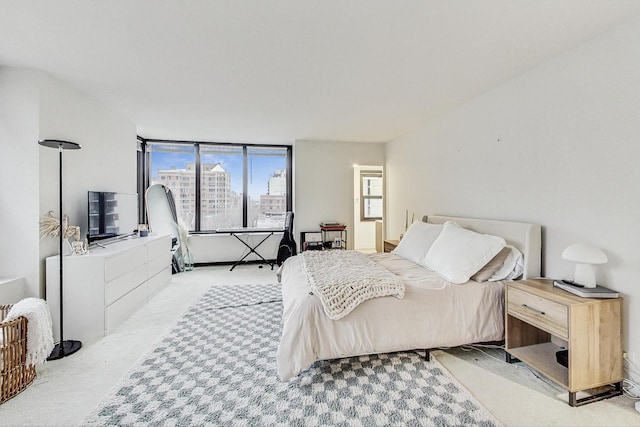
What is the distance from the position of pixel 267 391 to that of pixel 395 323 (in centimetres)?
98

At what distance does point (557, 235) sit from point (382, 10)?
2146 millimetres

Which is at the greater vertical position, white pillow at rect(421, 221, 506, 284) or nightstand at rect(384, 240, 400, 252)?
white pillow at rect(421, 221, 506, 284)

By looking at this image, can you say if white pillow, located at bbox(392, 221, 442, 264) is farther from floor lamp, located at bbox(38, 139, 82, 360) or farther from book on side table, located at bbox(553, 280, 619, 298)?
floor lamp, located at bbox(38, 139, 82, 360)

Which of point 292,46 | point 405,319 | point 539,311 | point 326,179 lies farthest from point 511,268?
point 326,179

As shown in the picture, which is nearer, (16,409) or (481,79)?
(16,409)

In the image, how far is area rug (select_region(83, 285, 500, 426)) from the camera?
1.56 meters

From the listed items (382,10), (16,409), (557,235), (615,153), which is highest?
(382,10)

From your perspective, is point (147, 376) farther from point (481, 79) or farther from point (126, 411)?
point (481, 79)

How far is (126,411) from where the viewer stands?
63.3 inches

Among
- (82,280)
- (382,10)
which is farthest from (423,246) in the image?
(82,280)

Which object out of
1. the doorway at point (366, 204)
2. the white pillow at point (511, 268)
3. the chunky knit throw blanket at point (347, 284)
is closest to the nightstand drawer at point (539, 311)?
the white pillow at point (511, 268)

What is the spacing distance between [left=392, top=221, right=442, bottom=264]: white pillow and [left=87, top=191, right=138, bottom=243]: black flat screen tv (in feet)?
11.1

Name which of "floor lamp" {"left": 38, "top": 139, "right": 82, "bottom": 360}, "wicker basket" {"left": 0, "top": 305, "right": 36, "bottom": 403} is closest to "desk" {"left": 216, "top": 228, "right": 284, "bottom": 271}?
"floor lamp" {"left": 38, "top": 139, "right": 82, "bottom": 360}

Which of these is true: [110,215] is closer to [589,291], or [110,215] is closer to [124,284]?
[124,284]
